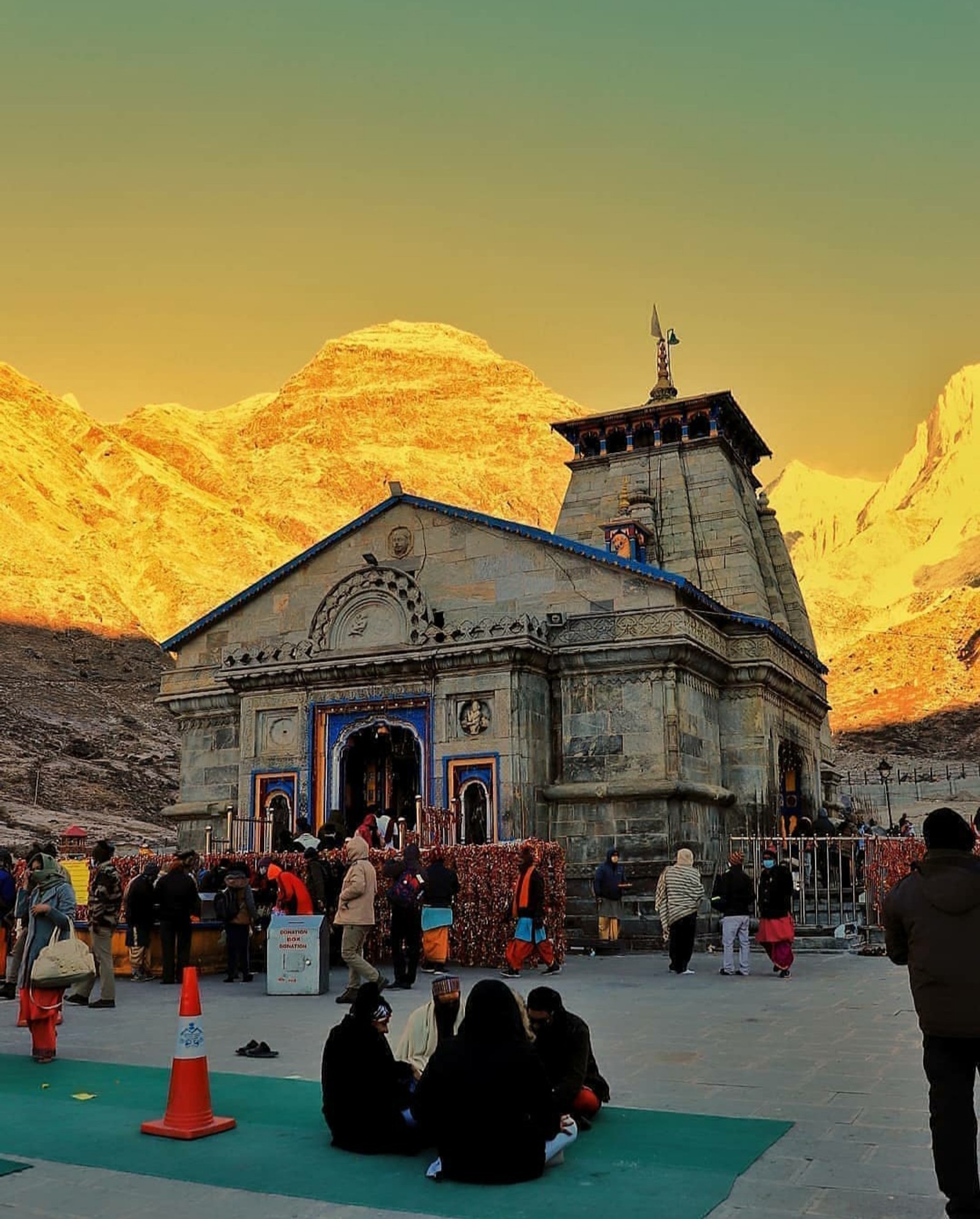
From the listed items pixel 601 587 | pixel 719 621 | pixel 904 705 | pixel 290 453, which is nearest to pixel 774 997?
pixel 601 587

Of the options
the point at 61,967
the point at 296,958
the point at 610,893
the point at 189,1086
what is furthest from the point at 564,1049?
the point at 610,893

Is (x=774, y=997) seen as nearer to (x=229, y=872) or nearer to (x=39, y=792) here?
(x=229, y=872)

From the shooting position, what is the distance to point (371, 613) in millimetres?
23375

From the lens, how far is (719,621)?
24234mm

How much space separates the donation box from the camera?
1387 cm

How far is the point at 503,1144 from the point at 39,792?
44.6m

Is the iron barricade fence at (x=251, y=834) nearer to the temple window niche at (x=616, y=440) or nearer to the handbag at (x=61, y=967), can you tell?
the handbag at (x=61, y=967)

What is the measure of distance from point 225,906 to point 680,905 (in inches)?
232

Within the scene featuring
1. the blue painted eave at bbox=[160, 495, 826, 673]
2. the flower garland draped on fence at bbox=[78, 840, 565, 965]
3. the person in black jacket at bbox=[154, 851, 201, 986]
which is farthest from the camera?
the blue painted eave at bbox=[160, 495, 826, 673]

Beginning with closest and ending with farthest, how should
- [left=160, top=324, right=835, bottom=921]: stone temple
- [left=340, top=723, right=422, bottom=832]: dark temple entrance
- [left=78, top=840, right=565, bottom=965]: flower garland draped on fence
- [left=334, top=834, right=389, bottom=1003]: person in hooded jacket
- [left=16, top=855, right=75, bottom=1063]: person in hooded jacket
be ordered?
1. [left=16, top=855, right=75, bottom=1063]: person in hooded jacket
2. [left=334, top=834, right=389, bottom=1003]: person in hooded jacket
3. [left=78, top=840, right=565, bottom=965]: flower garland draped on fence
4. [left=160, top=324, right=835, bottom=921]: stone temple
5. [left=340, top=723, right=422, bottom=832]: dark temple entrance

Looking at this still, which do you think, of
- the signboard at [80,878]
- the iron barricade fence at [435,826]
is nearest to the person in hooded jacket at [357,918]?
the iron barricade fence at [435,826]

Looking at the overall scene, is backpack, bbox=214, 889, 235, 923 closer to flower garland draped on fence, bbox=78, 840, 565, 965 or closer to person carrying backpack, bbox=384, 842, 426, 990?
flower garland draped on fence, bbox=78, 840, 565, 965

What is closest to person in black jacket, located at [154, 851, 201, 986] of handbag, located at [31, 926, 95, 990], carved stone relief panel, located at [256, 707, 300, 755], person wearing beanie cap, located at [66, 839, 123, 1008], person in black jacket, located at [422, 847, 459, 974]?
person wearing beanie cap, located at [66, 839, 123, 1008]

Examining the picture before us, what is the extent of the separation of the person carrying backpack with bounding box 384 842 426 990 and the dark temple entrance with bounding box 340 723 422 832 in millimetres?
8361
